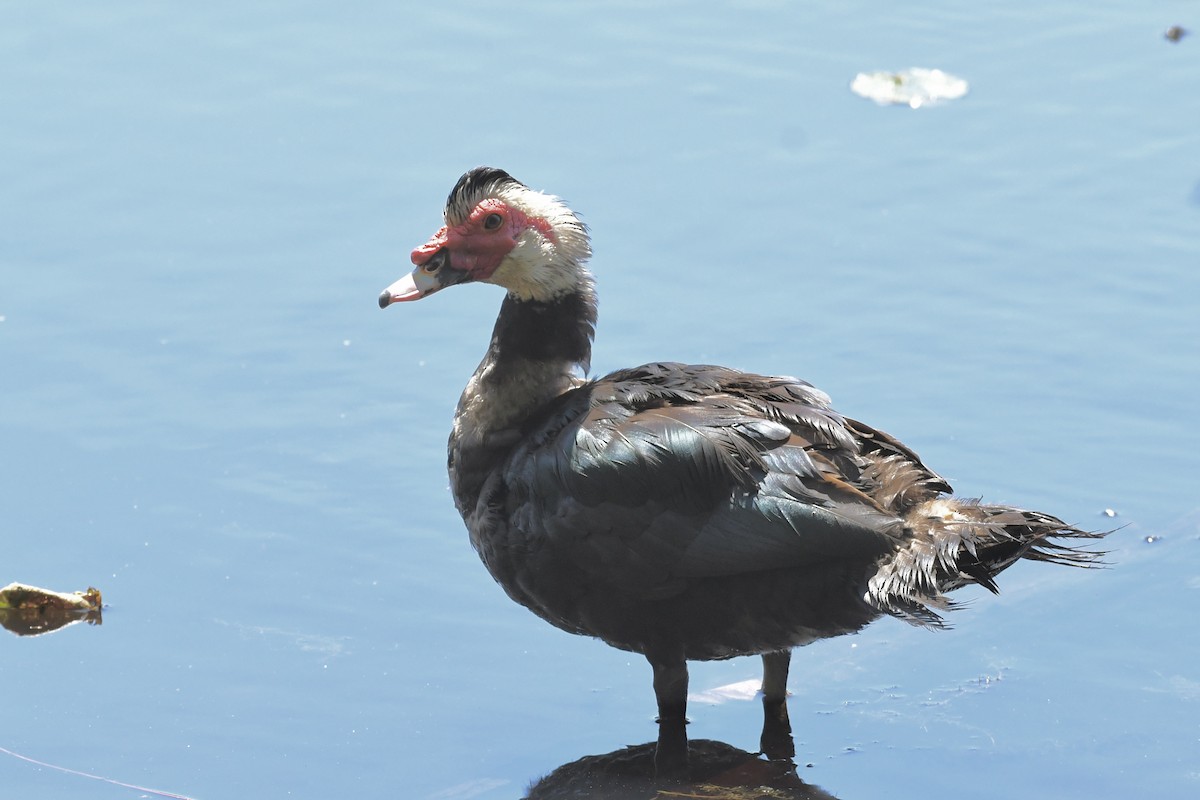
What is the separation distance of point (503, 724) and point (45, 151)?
4698mm

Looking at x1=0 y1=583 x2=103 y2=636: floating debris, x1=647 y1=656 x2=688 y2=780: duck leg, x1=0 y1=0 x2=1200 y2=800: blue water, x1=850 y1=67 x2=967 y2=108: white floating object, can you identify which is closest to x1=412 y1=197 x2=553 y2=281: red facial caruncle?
x1=0 y1=0 x2=1200 y2=800: blue water

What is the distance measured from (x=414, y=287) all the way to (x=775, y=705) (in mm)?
1765

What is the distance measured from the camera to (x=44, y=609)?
6.36 meters

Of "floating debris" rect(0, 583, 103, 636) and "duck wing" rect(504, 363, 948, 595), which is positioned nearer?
"duck wing" rect(504, 363, 948, 595)

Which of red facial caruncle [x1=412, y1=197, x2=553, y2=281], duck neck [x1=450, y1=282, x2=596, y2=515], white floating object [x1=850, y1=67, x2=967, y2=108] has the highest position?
white floating object [x1=850, y1=67, x2=967, y2=108]

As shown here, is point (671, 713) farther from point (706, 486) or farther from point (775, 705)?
point (706, 486)

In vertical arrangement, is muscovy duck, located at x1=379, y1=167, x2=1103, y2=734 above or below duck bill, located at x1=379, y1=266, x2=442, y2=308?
below

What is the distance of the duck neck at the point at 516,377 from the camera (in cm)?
605

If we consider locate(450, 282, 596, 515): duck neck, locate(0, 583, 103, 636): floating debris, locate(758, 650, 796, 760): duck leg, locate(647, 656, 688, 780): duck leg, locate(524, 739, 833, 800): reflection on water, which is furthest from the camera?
locate(0, 583, 103, 636): floating debris

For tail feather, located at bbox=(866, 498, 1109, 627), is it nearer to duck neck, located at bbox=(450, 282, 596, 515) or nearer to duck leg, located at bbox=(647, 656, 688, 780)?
duck leg, located at bbox=(647, 656, 688, 780)

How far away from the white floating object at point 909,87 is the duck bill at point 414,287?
4120mm

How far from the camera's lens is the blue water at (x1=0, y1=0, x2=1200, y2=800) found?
5906mm

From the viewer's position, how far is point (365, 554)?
6.69 metres

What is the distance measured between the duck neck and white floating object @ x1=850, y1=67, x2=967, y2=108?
3.91 metres
